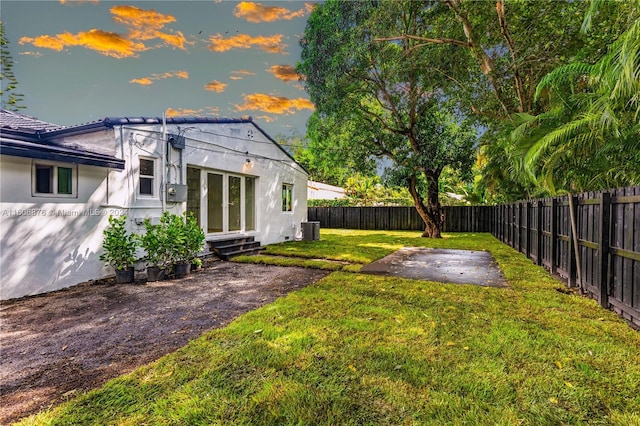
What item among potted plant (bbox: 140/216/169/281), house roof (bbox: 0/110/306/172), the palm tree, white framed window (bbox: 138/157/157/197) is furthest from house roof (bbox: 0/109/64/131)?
the palm tree

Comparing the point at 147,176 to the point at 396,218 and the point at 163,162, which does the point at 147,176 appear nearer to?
the point at 163,162

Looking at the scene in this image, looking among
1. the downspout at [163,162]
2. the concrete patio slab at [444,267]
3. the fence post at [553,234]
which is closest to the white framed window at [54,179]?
the downspout at [163,162]

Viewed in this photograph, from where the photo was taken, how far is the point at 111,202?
Result: 21.1 feet

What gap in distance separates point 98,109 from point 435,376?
18968 mm

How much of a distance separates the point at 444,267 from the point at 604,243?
3.60 metres

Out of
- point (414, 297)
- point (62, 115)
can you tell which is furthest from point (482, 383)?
point (62, 115)

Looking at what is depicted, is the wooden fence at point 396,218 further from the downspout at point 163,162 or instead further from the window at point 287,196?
the downspout at point 163,162

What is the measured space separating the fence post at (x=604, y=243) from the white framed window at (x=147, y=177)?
28.2 ft

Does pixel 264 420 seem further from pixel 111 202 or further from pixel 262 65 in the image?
pixel 262 65

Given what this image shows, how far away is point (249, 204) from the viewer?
1091 centimetres

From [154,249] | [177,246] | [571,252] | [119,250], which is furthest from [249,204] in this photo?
[571,252]

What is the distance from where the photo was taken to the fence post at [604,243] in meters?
4.20

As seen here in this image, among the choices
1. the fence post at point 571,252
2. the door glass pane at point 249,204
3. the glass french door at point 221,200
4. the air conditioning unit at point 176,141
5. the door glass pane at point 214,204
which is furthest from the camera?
the door glass pane at point 249,204

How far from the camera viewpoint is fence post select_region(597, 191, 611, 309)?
420 centimetres
